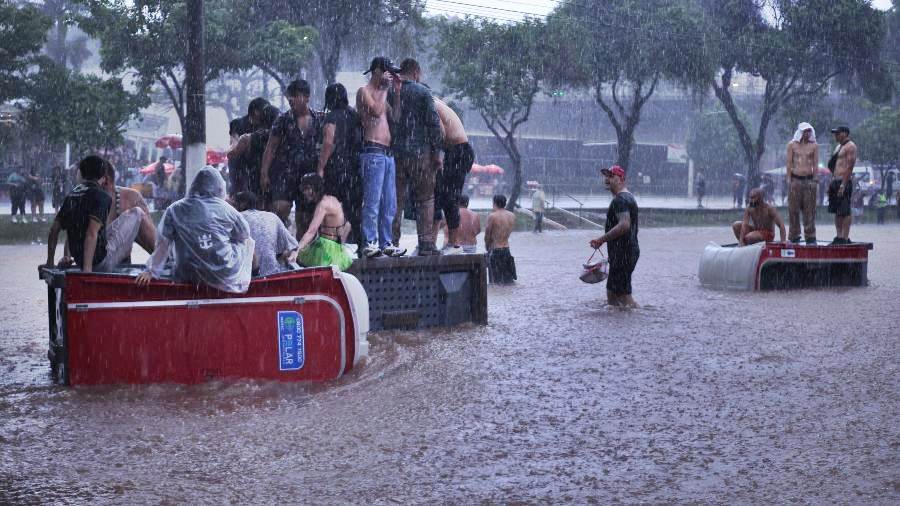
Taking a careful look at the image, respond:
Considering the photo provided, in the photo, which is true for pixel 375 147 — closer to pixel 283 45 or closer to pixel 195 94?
pixel 195 94

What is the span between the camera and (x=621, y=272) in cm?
1287

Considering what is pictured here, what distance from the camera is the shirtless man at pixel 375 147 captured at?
1045 cm

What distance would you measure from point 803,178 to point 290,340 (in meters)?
9.95

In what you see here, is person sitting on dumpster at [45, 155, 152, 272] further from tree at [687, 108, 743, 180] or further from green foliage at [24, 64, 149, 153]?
tree at [687, 108, 743, 180]

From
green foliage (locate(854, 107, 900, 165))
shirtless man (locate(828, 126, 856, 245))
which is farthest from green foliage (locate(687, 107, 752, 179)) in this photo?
shirtless man (locate(828, 126, 856, 245))

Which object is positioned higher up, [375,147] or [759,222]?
[375,147]

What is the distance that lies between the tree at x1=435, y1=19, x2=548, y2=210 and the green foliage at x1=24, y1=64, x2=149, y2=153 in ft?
47.5

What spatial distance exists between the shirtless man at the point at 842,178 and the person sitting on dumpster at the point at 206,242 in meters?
9.94

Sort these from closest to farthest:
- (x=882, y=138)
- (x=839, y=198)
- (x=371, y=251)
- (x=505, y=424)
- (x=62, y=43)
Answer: (x=505, y=424) → (x=371, y=251) → (x=839, y=198) → (x=882, y=138) → (x=62, y=43)

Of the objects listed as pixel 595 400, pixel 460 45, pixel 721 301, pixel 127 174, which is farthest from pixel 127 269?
pixel 127 174

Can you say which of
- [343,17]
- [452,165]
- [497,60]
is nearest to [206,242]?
[452,165]

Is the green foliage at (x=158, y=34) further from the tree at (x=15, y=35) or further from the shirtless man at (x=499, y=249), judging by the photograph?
the shirtless man at (x=499, y=249)

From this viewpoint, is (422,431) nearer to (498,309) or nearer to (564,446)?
(564,446)

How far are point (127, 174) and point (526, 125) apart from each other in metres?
32.5
